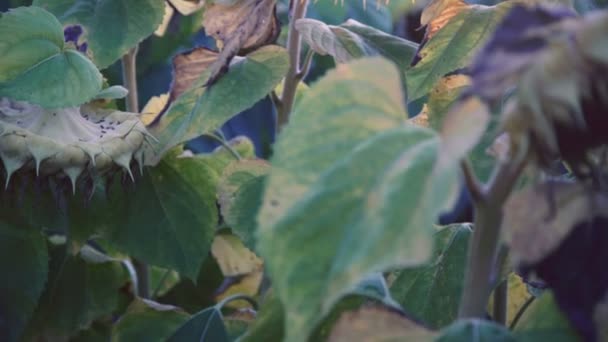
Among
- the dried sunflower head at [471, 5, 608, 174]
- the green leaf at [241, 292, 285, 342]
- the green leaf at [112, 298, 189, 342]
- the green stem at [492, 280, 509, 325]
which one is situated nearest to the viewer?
the dried sunflower head at [471, 5, 608, 174]

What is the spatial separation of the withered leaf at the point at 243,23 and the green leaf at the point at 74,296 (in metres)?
0.24

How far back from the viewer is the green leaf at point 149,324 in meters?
→ 0.68

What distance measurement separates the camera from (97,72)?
2.09ft

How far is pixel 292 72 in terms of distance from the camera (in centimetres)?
69

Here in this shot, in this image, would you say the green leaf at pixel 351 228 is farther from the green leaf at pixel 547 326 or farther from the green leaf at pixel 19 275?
the green leaf at pixel 19 275

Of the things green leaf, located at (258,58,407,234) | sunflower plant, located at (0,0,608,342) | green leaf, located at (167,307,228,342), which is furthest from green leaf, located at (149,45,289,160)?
green leaf, located at (258,58,407,234)

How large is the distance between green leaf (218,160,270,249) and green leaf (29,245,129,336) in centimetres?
19

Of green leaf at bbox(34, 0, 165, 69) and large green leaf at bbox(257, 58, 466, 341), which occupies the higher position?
large green leaf at bbox(257, 58, 466, 341)

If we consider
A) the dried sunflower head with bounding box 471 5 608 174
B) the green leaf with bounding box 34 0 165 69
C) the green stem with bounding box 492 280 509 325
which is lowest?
the green stem with bounding box 492 280 509 325

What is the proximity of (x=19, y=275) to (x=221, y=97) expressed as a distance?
0.23 m

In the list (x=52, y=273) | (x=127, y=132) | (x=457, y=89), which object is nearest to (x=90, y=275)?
(x=52, y=273)

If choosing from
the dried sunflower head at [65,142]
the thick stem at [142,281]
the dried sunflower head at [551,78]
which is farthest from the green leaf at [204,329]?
the dried sunflower head at [551,78]

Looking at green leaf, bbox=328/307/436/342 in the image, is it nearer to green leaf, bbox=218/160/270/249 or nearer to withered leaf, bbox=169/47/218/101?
green leaf, bbox=218/160/270/249

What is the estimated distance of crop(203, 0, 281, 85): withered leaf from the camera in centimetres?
65
